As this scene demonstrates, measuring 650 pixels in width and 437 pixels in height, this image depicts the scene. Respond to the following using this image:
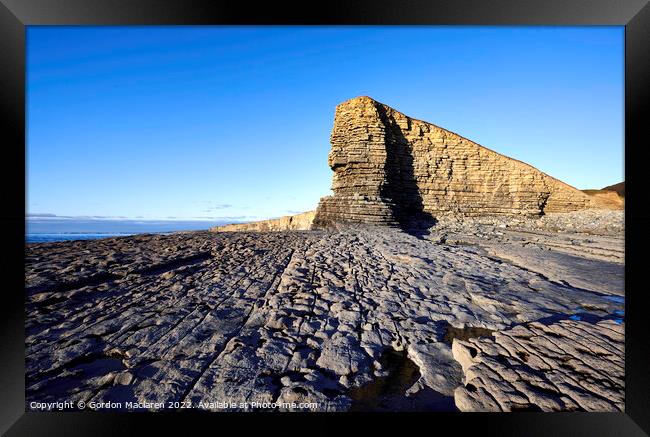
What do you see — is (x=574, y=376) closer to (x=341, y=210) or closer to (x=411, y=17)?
(x=411, y=17)

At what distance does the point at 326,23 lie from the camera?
8.61 feet

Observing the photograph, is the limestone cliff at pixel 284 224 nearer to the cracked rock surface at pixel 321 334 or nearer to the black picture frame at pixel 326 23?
the cracked rock surface at pixel 321 334

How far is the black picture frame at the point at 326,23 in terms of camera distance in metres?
2.07

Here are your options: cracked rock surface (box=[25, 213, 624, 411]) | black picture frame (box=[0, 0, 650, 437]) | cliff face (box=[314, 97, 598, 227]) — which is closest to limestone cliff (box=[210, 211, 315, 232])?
cliff face (box=[314, 97, 598, 227])

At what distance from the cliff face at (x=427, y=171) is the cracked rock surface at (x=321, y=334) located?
42.5ft

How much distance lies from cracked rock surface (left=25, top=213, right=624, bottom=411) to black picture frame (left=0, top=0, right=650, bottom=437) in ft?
0.41

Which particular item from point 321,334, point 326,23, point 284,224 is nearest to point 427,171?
point 284,224

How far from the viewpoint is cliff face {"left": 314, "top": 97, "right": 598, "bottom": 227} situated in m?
17.9

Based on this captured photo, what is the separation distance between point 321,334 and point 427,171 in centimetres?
2059

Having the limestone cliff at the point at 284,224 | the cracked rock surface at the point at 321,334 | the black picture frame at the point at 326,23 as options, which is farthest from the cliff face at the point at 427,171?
Answer: the black picture frame at the point at 326,23

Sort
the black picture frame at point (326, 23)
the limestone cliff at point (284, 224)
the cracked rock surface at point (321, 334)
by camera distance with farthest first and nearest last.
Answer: the limestone cliff at point (284, 224) < the cracked rock surface at point (321, 334) < the black picture frame at point (326, 23)

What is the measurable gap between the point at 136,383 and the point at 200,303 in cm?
163

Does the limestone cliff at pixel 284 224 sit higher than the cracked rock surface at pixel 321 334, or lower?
higher

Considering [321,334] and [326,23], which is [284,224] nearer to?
[321,334]
